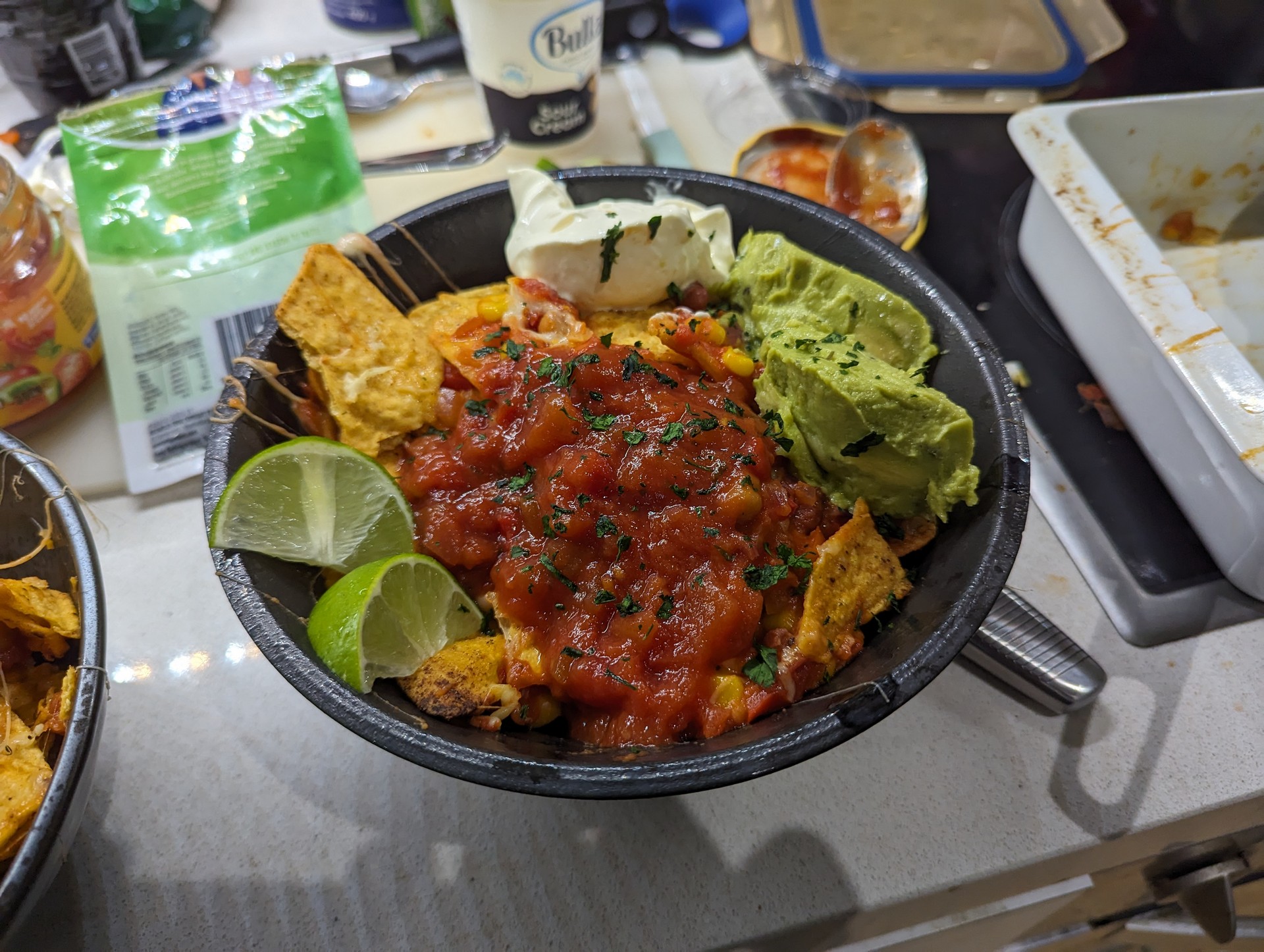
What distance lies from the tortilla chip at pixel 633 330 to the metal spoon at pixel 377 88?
1064mm

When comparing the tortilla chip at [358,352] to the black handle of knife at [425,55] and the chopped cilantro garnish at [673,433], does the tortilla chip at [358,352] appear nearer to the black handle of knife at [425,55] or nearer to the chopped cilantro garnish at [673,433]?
the chopped cilantro garnish at [673,433]

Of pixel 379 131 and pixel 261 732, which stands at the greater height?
pixel 379 131

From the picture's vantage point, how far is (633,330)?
1.22 metres

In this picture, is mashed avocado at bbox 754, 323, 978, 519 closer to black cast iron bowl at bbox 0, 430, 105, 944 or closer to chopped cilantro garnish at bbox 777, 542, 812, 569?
chopped cilantro garnish at bbox 777, 542, 812, 569

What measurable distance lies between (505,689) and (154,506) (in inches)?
33.1

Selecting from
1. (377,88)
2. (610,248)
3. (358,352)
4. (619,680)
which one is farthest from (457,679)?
(377,88)

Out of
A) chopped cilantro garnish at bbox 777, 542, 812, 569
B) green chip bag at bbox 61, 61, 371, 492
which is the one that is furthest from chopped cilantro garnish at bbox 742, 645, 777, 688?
green chip bag at bbox 61, 61, 371, 492

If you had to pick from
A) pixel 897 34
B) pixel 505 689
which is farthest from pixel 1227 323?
pixel 505 689

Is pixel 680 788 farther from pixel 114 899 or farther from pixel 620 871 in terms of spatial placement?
pixel 114 899

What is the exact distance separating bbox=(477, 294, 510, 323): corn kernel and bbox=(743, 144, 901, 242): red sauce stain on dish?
73 cm

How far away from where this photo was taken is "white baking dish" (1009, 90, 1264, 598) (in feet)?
3.82

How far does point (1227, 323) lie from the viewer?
5.04 ft

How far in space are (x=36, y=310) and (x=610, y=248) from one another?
3.06 ft

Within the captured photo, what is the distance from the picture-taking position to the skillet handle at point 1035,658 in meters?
1.10
